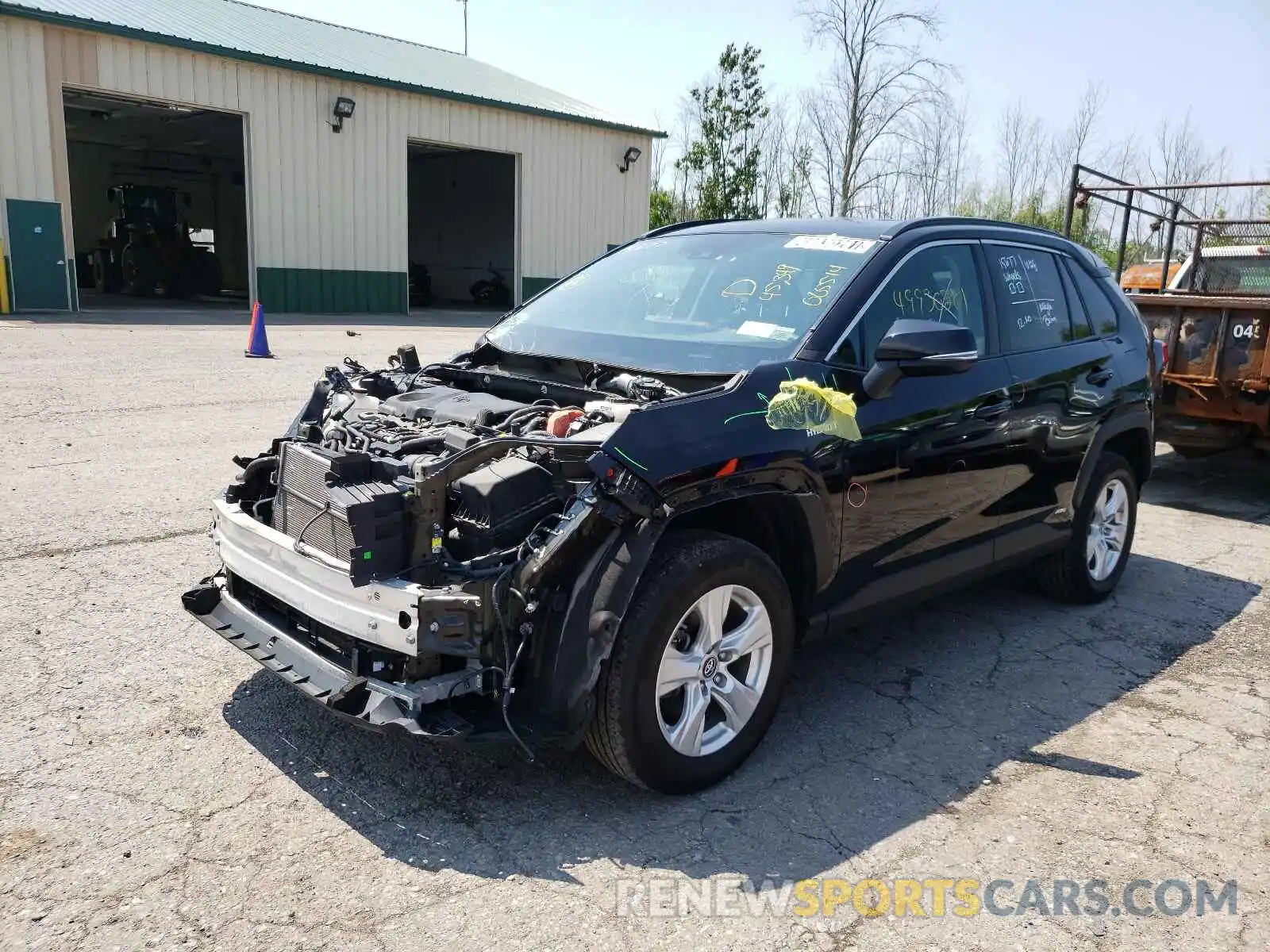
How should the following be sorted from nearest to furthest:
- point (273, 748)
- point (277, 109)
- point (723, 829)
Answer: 1. point (723, 829)
2. point (273, 748)
3. point (277, 109)

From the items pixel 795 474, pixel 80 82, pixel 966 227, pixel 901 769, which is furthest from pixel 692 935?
pixel 80 82

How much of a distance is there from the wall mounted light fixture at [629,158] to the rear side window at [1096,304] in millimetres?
22832

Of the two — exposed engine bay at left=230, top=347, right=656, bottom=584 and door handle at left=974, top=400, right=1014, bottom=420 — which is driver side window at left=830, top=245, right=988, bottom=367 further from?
exposed engine bay at left=230, top=347, right=656, bottom=584

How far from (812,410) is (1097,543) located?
275cm

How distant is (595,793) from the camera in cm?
341

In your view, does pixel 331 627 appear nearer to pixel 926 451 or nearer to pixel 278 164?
pixel 926 451

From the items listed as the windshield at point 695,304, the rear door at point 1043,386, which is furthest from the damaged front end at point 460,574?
the rear door at point 1043,386

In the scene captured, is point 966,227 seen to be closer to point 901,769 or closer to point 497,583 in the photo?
point 901,769

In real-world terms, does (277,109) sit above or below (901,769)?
above

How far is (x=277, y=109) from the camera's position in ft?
68.0

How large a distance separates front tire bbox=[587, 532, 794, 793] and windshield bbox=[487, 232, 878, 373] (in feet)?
2.73

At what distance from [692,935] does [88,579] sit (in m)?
3.67

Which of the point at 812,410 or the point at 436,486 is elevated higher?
the point at 812,410

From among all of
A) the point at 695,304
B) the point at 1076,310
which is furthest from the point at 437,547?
the point at 1076,310
